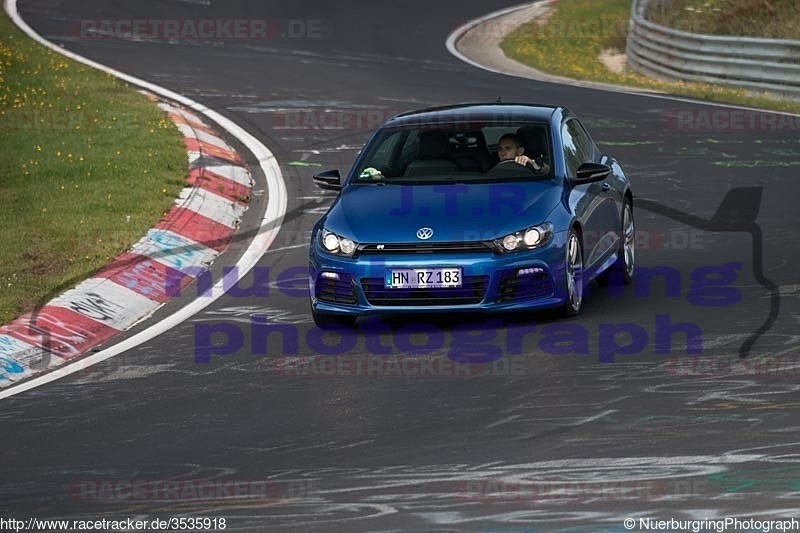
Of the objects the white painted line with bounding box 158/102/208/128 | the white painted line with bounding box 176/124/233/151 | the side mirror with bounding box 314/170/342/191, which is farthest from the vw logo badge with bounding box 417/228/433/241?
the white painted line with bounding box 158/102/208/128

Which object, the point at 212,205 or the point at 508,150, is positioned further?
the point at 212,205

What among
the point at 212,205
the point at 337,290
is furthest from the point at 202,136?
the point at 337,290

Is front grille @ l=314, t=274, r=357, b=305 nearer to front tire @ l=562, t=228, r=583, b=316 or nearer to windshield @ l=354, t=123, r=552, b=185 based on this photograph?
windshield @ l=354, t=123, r=552, b=185

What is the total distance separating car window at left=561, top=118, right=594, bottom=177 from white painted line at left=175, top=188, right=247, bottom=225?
4.15 m

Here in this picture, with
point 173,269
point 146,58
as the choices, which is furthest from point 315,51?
point 173,269

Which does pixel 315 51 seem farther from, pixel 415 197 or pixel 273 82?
pixel 415 197

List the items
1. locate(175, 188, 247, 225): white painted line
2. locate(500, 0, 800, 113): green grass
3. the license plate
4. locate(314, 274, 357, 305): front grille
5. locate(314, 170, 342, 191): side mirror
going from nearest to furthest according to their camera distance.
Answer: the license plate < locate(314, 274, 357, 305): front grille < locate(314, 170, 342, 191): side mirror < locate(175, 188, 247, 225): white painted line < locate(500, 0, 800, 113): green grass

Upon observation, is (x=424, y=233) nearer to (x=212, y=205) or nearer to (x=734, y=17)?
(x=212, y=205)

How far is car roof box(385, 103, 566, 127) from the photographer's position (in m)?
12.5

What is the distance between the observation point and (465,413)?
8.76 metres

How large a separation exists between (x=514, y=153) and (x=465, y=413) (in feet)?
12.7

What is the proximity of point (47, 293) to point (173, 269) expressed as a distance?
1554 mm

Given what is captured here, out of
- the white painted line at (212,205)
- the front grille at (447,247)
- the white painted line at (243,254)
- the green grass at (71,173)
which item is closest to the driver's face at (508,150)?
the front grille at (447,247)

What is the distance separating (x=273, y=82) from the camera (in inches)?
1059
